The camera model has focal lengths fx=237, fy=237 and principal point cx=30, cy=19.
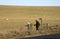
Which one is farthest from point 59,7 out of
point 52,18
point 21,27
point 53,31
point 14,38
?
point 14,38

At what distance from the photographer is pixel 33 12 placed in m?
3.64

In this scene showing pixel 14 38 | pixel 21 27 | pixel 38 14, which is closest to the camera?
pixel 14 38

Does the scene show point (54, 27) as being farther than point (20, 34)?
Yes

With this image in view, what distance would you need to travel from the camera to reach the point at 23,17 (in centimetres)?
353

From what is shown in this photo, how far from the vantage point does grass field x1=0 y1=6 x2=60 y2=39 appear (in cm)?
331

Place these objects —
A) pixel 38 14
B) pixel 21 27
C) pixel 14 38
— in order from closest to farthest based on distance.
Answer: pixel 14 38 → pixel 21 27 → pixel 38 14

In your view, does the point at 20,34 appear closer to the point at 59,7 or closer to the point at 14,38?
the point at 14,38

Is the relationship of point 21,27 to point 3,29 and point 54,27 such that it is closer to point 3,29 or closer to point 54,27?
point 3,29

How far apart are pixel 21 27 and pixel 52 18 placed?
0.55 m

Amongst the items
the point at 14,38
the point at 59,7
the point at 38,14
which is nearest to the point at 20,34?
the point at 14,38

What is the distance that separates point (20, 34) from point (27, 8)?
1.83ft

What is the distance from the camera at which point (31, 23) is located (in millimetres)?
3436

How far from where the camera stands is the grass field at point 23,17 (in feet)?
10.8

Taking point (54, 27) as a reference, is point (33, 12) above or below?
above
